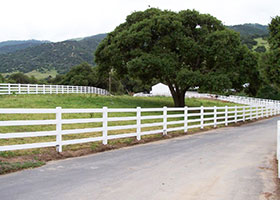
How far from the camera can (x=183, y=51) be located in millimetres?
27750

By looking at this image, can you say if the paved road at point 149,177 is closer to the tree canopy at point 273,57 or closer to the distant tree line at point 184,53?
the tree canopy at point 273,57

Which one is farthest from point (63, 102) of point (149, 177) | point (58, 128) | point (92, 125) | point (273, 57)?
point (149, 177)

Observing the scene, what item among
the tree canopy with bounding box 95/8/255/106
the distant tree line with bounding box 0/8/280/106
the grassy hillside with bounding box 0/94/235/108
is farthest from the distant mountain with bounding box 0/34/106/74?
the tree canopy with bounding box 95/8/255/106

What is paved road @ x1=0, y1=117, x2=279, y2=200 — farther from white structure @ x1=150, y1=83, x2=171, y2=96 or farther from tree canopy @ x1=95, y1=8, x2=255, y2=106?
white structure @ x1=150, y1=83, x2=171, y2=96

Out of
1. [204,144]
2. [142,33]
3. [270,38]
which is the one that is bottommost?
[204,144]

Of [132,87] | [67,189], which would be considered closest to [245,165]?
[67,189]

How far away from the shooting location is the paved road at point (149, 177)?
586cm

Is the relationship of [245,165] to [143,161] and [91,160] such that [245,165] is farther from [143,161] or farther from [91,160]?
[91,160]

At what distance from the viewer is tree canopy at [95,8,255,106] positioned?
26.3m

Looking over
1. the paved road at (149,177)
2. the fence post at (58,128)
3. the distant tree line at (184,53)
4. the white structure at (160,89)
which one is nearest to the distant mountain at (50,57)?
the white structure at (160,89)

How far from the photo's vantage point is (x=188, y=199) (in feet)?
18.6

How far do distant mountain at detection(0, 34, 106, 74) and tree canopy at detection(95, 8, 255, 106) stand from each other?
441 ft

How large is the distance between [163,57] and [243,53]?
6975 millimetres

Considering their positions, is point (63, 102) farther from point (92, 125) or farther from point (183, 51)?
point (92, 125)
